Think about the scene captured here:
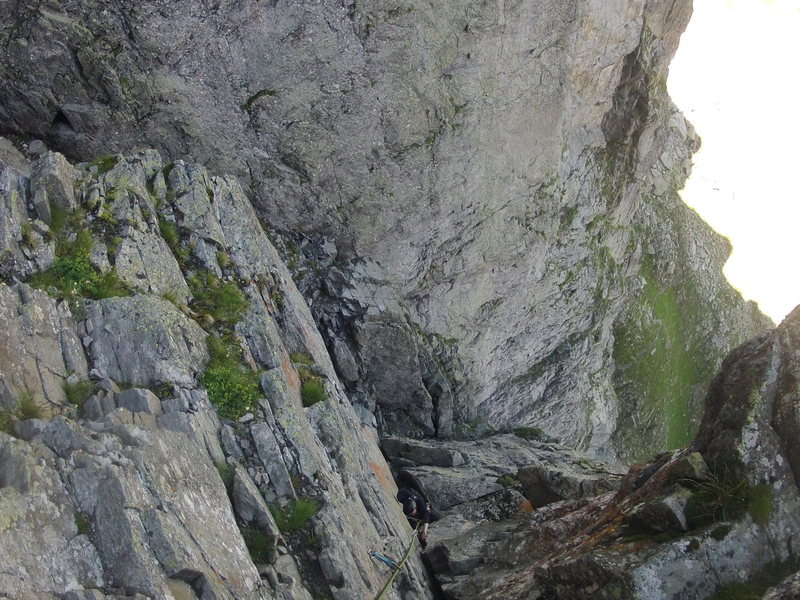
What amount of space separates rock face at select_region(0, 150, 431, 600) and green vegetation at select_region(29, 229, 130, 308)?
33 millimetres

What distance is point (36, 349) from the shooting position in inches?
579

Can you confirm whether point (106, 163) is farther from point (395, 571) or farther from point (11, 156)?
point (395, 571)

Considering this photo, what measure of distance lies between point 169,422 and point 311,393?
508 centimetres

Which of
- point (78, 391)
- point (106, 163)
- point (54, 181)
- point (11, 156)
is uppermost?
point (11, 156)

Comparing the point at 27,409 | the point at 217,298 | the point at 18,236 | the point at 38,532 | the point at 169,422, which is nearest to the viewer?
the point at 38,532

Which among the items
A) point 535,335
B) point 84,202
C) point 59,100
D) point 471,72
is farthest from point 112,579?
point 535,335

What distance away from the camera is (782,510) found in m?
15.8

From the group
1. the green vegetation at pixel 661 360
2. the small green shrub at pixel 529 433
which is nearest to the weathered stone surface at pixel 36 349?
the small green shrub at pixel 529 433

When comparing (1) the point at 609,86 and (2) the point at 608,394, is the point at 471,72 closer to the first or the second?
(1) the point at 609,86

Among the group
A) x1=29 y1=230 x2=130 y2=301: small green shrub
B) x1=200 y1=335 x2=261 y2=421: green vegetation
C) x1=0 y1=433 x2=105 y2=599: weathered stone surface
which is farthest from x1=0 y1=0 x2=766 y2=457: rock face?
x1=0 y1=433 x2=105 y2=599: weathered stone surface

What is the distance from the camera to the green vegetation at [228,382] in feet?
54.3

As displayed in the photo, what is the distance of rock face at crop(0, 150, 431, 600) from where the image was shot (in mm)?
11953

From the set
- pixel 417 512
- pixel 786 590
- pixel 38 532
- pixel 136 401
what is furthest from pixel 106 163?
→ pixel 786 590

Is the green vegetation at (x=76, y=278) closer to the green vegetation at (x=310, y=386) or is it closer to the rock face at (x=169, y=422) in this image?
the rock face at (x=169, y=422)
